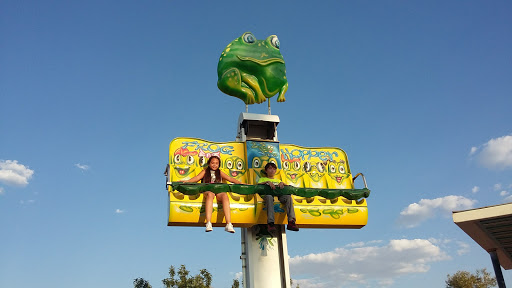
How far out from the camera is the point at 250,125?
1050cm

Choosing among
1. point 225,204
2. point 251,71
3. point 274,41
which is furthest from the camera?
point 274,41

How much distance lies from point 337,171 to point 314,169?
566 millimetres

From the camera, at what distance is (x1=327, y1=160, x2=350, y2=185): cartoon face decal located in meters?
10.1

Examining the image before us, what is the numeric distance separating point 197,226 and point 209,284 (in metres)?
17.8

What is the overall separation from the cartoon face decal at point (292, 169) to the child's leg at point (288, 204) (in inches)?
39.7

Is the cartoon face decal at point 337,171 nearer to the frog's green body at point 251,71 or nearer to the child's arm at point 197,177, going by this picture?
the frog's green body at point 251,71

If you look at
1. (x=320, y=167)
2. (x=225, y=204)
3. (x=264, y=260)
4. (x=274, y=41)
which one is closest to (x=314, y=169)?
(x=320, y=167)

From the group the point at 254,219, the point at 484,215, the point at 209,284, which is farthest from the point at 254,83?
the point at 209,284

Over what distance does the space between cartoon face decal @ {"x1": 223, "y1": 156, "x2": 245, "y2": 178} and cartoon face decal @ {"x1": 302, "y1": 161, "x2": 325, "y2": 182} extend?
147 cm

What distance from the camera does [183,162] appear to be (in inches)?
359

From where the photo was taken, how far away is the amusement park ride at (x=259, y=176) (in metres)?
8.62

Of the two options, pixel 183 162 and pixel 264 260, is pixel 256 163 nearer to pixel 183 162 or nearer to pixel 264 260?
pixel 183 162

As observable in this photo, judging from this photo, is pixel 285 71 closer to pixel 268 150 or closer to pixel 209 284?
pixel 268 150

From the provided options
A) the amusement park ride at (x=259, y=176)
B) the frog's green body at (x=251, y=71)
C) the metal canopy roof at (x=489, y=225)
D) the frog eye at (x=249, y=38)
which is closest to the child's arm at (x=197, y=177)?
the amusement park ride at (x=259, y=176)
